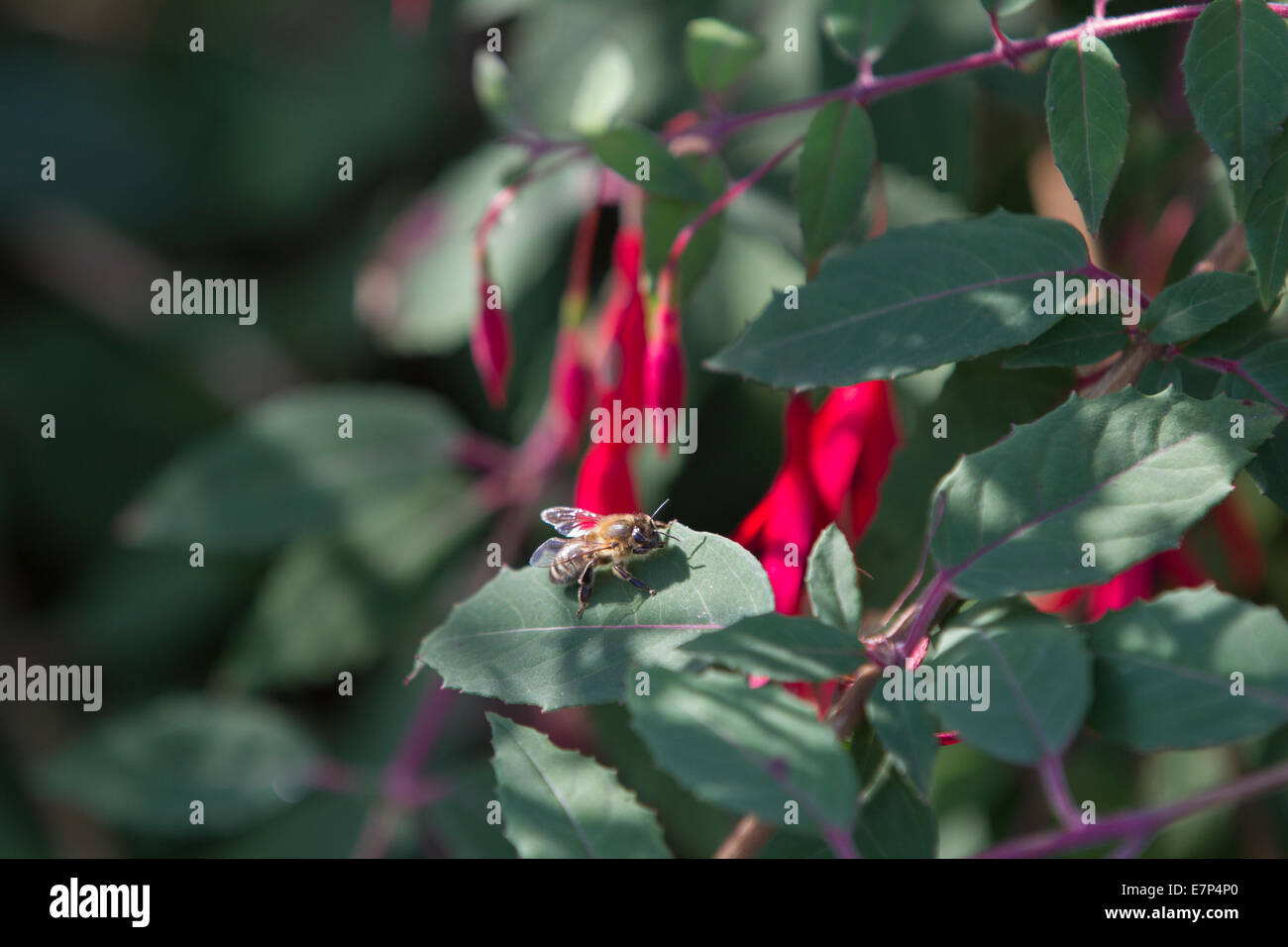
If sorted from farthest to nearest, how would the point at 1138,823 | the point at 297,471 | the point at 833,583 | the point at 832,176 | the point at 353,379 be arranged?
the point at 353,379 < the point at 297,471 < the point at 832,176 < the point at 833,583 < the point at 1138,823

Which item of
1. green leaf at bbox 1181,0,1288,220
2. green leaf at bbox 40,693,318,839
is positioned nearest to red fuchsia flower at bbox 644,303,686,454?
green leaf at bbox 1181,0,1288,220

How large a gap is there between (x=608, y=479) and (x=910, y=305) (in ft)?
0.95

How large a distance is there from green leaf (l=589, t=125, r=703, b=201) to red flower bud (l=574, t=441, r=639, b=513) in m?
0.20

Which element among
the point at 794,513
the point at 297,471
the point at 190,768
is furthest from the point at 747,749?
the point at 190,768

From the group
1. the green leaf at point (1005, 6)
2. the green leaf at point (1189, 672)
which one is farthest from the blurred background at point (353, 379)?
the green leaf at point (1189, 672)

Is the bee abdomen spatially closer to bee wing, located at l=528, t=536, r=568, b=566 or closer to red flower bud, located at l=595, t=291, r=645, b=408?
bee wing, located at l=528, t=536, r=568, b=566

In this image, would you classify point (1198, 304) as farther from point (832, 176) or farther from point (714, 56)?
point (714, 56)

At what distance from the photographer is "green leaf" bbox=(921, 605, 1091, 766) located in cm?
45

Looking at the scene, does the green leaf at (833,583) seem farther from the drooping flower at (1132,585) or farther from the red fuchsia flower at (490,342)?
the red fuchsia flower at (490,342)

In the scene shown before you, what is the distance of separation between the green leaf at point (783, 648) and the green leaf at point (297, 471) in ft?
2.61

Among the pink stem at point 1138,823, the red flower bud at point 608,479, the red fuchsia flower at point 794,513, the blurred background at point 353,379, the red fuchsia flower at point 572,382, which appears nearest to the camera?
the pink stem at point 1138,823

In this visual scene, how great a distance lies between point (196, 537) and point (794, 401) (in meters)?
0.75

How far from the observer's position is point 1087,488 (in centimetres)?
54

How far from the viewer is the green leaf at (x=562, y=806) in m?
0.52
